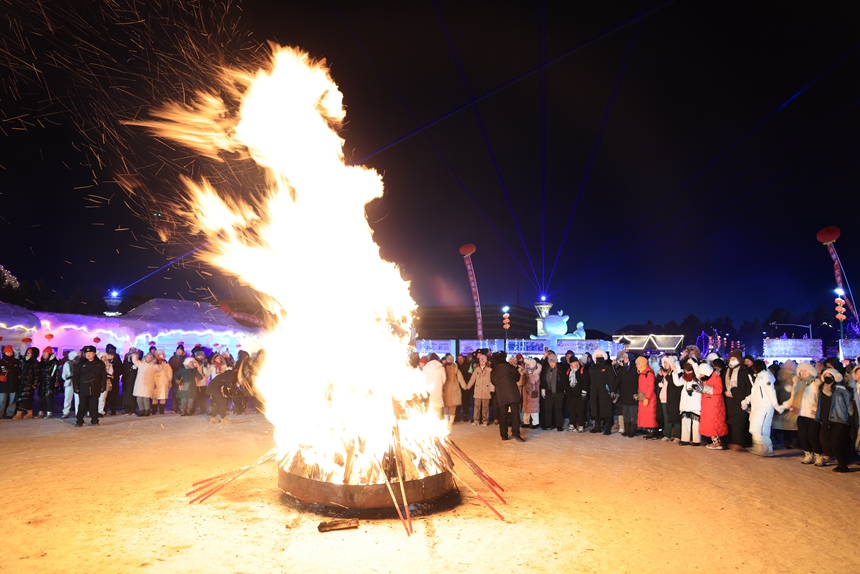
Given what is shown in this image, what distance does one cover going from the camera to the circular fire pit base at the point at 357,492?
6.32 m

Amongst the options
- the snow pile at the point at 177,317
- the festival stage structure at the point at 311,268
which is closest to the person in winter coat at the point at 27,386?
the snow pile at the point at 177,317

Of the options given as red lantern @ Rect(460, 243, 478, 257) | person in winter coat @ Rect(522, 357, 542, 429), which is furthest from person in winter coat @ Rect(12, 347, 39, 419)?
red lantern @ Rect(460, 243, 478, 257)

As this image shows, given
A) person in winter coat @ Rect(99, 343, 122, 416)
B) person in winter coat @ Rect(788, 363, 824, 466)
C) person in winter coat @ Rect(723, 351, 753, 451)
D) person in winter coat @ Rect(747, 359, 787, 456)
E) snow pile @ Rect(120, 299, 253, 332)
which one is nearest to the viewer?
person in winter coat @ Rect(788, 363, 824, 466)

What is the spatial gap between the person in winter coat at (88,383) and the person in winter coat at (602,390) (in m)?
13.1

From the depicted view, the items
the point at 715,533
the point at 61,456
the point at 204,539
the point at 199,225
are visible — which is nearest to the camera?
the point at 204,539

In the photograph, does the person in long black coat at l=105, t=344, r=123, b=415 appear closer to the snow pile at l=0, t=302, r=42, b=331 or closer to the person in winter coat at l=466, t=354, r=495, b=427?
the snow pile at l=0, t=302, r=42, b=331

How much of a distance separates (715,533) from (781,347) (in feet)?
103

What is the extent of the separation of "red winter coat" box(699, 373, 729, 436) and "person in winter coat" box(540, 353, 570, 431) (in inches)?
149

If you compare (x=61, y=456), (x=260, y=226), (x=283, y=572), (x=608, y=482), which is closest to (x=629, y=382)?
(x=608, y=482)

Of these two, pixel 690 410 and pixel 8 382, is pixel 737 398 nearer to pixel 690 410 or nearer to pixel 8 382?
pixel 690 410

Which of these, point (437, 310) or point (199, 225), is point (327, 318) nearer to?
point (199, 225)

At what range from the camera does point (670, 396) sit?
496 inches

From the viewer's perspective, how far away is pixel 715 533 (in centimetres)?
589

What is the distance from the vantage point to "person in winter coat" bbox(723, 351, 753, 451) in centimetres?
1132
